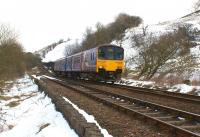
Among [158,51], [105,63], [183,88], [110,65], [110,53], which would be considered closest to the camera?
[183,88]

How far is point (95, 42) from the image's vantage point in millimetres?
75375

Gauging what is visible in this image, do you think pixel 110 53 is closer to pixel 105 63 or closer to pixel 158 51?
pixel 105 63

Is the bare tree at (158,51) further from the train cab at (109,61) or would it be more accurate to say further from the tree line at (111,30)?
the tree line at (111,30)

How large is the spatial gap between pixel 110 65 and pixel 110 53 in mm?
1092

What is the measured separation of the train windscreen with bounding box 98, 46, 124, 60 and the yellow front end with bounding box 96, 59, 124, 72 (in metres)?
0.32

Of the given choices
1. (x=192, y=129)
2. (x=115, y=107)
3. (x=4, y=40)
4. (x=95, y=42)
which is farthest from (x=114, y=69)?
(x=95, y=42)

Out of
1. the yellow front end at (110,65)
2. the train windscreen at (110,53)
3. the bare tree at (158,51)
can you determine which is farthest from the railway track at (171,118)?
the bare tree at (158,51)

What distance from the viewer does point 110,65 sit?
2845cm

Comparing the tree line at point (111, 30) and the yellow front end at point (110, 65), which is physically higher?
the tree line at point (111, 30)

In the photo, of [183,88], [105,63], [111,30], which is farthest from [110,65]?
[111,30]

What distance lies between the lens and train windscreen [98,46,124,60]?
28438 millimetres

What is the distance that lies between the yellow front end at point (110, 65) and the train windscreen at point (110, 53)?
32 centimetres

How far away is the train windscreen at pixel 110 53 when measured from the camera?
28.4m

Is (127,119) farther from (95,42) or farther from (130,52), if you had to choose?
(95,42)
